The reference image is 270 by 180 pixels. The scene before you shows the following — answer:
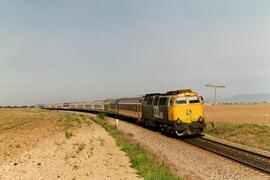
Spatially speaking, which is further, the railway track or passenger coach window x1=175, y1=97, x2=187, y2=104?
passenger coach window x1=175, y1=97, x2=187, y2=104

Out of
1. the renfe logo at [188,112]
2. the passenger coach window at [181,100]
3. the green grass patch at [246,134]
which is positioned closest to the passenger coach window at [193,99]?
the passenger coach window at [181,100]

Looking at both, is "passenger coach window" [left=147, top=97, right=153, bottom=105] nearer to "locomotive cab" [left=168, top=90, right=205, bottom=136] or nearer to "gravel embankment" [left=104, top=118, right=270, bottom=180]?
"locomotive cab" [left=168, top=90, right=205, bottom=136]

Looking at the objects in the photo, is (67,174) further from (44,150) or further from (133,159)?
(44,150)

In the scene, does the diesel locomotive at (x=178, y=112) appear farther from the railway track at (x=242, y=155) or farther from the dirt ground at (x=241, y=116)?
the dirt ground at (x=241, y=116)

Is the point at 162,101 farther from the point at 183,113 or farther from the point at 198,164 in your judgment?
the point at 198,164

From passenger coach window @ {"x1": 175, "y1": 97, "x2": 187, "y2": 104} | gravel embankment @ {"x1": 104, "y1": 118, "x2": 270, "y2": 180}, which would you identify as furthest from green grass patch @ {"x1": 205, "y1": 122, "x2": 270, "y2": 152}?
gravel embankment @ {"x1": 104, "y1": 118, "x2": 270, "y2": 180}

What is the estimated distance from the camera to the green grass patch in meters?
21.0

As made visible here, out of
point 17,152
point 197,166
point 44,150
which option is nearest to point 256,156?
point 197,166

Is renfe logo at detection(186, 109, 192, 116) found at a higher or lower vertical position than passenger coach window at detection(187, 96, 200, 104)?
lower

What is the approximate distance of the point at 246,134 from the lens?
24250 mm

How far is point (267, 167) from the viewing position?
14016 millimetres

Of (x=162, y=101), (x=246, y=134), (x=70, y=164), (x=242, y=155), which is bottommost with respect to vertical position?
(x=70, y=164)

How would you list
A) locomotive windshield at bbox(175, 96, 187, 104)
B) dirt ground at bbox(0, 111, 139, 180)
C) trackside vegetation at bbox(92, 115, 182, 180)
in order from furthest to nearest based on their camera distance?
locomotive windshield at bbox(175, 96, 187, 104) → dirt ground at bbox(0, 111, 139, 180) → trackside vegetation at bbox(92, 115, 182, 180)

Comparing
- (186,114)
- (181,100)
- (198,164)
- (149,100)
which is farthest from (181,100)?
(198,164)
